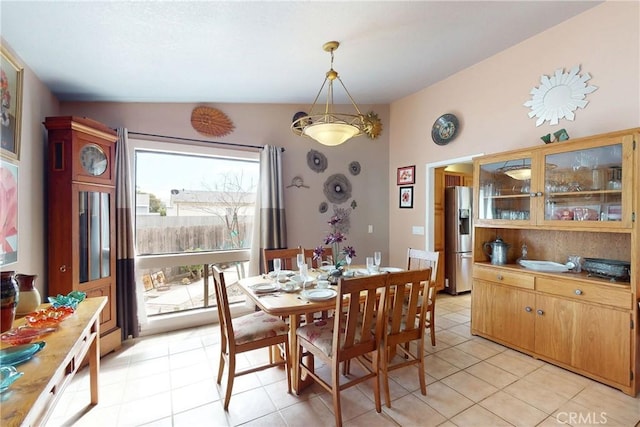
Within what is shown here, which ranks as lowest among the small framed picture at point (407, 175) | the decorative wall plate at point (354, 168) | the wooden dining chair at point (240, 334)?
the wooden dining chair at point (240, 334)

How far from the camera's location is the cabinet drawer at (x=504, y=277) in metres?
2.59

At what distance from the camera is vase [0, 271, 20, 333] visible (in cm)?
127

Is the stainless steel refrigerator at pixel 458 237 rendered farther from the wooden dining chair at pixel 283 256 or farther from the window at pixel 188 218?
the window at pixel 188 218

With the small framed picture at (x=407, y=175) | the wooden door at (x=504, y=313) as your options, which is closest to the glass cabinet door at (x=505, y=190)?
the wooden door at (x=504, y=313)

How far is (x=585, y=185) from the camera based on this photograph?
2.34 metres

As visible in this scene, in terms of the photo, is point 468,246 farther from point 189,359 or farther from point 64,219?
point 64,219

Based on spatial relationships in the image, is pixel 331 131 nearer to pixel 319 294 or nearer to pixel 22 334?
pixel 319 294

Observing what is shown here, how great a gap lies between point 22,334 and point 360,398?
6.51 feet

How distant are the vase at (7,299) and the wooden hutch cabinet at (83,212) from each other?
124cm

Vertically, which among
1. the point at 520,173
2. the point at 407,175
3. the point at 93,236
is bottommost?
the point at 93,236

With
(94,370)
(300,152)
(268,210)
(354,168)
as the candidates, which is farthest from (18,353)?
(354,168)

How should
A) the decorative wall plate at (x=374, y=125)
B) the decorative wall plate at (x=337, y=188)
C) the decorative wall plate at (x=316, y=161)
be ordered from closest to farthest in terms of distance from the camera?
the decorative wall plate at (x=316, y=161) → the decorative wall plate at (x=337, y=188) → the decorative wall plate at (x=374, y=125)

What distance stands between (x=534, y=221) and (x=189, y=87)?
354cm

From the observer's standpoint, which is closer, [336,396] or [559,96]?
[336,396]
